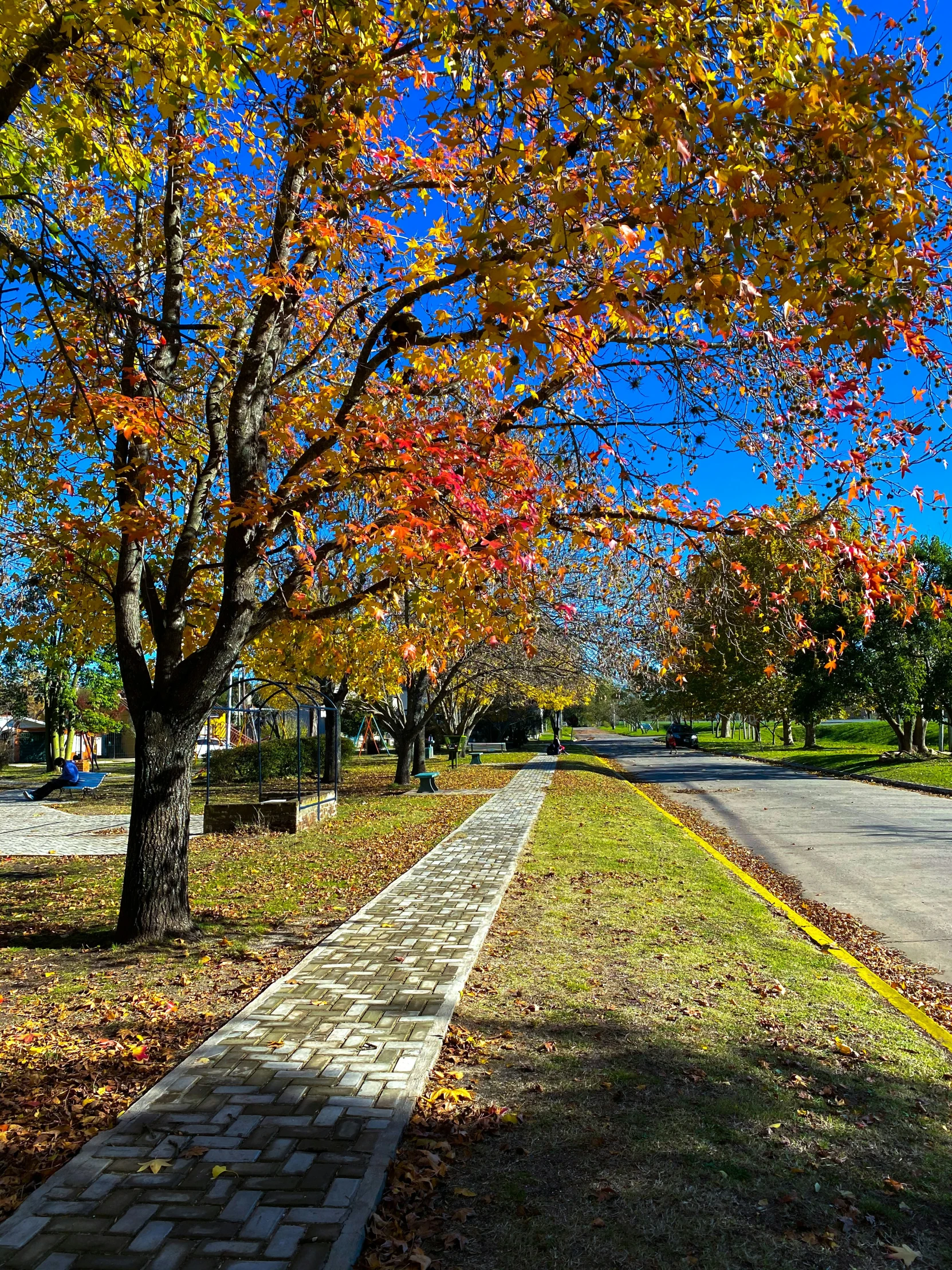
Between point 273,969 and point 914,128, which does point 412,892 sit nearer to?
point 273,969

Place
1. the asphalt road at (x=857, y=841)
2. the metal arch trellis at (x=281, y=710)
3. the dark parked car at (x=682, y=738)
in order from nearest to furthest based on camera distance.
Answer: the asphalt road at (x=857, y=841), the metal arch trellis at (x=281, y=710), the dark parked car at (x=682, y=738)

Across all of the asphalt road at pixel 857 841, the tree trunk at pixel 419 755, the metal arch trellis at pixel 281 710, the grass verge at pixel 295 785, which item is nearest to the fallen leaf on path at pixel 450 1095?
the asphalt road at pixel 857 841

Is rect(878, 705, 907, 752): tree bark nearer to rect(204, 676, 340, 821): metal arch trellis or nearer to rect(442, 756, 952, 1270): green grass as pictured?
rect(204, 676, 340, 821): metal arch trellis

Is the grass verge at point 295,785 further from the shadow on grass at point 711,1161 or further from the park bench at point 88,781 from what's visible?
the shadow on grass at point 711,1161

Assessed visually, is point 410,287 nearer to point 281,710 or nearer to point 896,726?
point 281,710

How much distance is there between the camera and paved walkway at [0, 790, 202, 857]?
47.4ft

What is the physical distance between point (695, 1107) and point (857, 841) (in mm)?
10612

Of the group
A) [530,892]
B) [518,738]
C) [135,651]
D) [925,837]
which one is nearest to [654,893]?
[530,892]

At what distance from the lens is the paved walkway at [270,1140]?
3.09 metres

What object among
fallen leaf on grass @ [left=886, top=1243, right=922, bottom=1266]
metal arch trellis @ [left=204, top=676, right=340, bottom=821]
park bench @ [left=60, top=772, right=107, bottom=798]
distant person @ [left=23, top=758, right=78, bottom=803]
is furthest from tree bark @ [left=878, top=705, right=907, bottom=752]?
fallen leaf on grass @ [left=886, top=1243, right=922, bottom=1266]

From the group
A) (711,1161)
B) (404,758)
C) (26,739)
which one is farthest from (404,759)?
Result: (26,739)

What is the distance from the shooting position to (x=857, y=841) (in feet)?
45.2

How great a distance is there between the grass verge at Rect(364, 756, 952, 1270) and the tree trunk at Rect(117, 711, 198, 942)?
2.71m

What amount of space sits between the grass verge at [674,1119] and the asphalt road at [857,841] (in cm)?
188
